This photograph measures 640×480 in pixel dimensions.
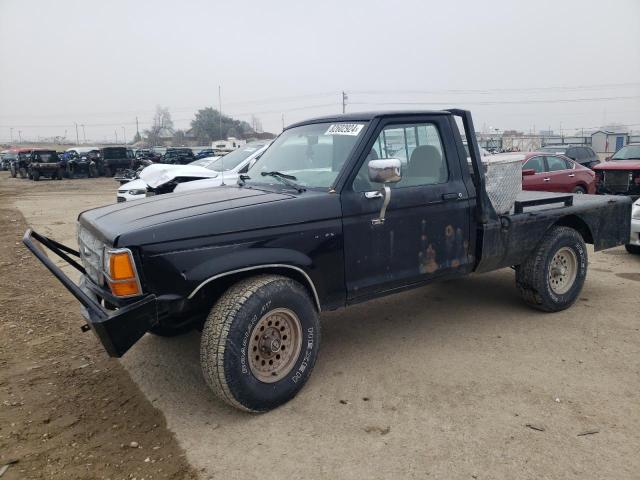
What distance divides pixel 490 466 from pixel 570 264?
3.20 metres

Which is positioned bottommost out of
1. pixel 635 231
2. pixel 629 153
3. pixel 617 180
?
pixel 635 231

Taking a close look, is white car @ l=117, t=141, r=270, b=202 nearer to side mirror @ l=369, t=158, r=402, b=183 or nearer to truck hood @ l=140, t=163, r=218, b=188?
truck hood @ l=140, t=163, r=218, b=188

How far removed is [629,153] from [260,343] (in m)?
14.4

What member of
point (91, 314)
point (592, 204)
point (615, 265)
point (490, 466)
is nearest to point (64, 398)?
point (91, 314)

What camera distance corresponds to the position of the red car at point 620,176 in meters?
12.5

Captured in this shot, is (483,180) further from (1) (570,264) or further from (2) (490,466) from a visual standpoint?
(2) (490,466)

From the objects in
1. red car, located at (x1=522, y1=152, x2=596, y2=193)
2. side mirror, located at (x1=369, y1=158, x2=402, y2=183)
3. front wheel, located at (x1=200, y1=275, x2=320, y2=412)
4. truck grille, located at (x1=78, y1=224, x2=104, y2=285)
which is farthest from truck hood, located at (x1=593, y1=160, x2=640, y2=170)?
truck grille, located at (x1=78, y1=224, x2=104, y2=285)

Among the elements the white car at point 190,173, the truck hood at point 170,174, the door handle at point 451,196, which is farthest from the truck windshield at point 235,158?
the door handle at point 451,196

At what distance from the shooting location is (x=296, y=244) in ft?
11.3

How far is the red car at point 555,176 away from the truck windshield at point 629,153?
1.47 meters

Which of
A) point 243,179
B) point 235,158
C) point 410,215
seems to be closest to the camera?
point 410,215

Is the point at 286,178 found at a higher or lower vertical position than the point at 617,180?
higher

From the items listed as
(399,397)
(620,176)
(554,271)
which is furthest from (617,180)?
(399,397)

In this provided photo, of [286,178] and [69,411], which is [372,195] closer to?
[286,178]
